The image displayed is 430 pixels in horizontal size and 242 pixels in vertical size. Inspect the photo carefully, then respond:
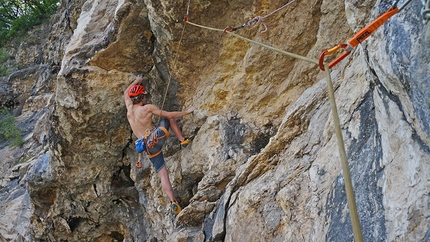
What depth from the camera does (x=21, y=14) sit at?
19328 mm

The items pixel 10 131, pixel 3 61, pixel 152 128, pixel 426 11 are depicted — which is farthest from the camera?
pixel 3 61

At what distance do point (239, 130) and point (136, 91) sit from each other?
164 cm

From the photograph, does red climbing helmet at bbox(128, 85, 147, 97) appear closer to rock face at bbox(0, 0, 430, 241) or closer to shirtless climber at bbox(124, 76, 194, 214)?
shirtless climber at bbox(124, 76, 194, 214)

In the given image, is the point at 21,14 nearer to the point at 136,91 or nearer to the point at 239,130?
the point at 136,91

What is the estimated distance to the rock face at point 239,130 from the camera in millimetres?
2051

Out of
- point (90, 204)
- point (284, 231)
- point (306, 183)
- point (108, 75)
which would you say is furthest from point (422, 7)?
point (90, 204)

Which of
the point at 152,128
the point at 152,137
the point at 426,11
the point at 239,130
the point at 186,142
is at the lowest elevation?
the point at 426,11

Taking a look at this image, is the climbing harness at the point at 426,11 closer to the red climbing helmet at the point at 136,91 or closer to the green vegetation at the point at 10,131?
the red climbing helmet at the point at 136,91

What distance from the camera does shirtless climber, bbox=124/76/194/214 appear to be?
5293 millimetres

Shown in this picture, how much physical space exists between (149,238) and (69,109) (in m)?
2.45

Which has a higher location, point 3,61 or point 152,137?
point 3,61

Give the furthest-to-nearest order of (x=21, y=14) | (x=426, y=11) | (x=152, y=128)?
(x=21, y=14), (x=152, y=128), (x=426, y=11)

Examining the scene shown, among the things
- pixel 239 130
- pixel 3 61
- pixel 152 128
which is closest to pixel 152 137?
pixel 152 128

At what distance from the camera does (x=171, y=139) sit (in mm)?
5805
